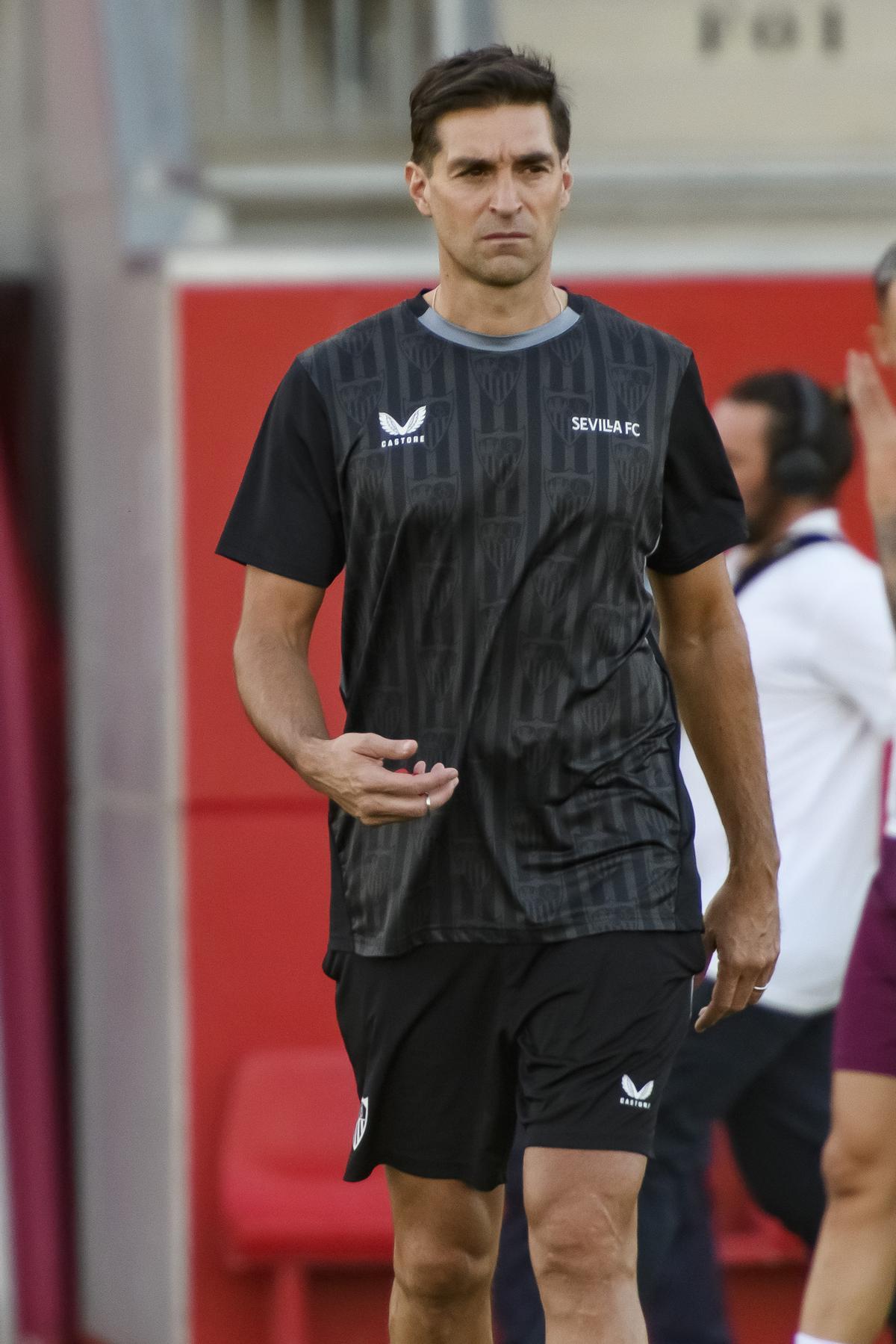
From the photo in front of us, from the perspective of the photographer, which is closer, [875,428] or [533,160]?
[533,160]

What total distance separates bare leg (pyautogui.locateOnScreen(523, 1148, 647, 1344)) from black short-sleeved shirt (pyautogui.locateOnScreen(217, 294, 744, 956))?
0.33 meters

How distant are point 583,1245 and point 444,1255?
1.18ft

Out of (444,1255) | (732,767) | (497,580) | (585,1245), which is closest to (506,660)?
(497,580)

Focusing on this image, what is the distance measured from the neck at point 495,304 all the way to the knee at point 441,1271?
1.35 meters

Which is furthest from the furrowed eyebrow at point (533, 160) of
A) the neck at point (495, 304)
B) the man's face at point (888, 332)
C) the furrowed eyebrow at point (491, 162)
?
the man's face at point (888, 332)

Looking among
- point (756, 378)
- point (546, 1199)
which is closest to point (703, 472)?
point (546, 1199)

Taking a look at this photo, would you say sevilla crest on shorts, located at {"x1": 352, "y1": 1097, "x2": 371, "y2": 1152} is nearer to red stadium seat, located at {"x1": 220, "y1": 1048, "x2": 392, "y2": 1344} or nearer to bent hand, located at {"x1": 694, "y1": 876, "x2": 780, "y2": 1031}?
bent hand, located at {"x1": 694, "y1": 876, "x2": 780, "y2": 1031}

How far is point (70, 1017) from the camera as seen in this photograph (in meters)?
6.29

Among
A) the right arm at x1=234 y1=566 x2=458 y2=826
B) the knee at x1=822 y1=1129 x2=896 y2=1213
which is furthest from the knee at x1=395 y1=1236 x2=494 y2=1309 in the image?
the knee at x1=822 y1=1129 x2=896 y2=1213

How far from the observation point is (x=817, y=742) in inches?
169

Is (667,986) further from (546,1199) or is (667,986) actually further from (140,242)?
(140,242)

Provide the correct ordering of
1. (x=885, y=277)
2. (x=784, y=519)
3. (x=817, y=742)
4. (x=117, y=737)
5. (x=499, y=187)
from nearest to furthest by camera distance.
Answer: (x=499, y=187), (x=885, y=277), (x=817, y=742), (x=784, y=519), (x=117, y=737)

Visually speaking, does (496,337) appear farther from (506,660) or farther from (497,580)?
(506,660)

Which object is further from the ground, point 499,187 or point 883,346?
point 499,187
